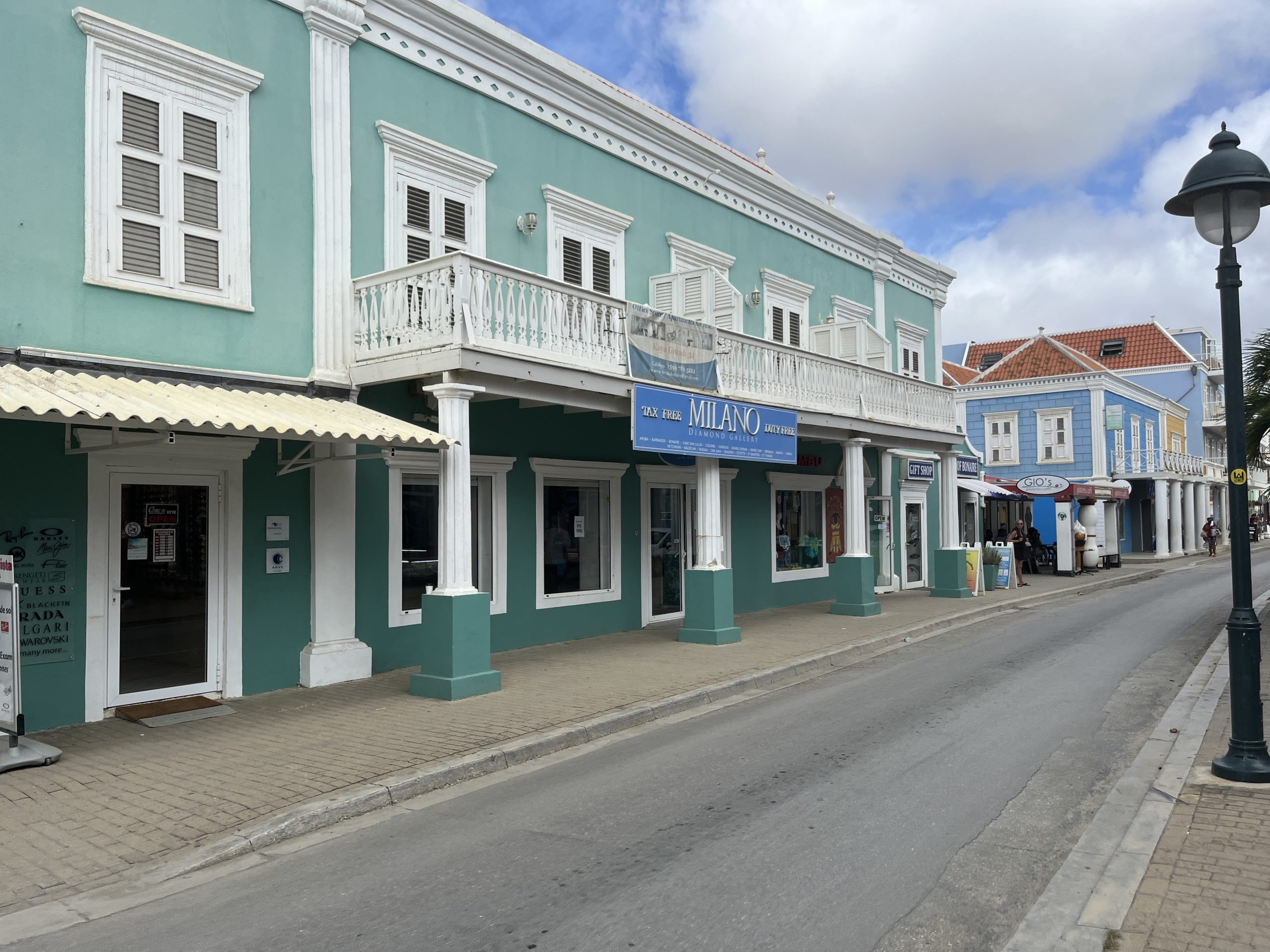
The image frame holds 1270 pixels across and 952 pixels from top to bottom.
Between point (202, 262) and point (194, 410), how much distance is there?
2420mm

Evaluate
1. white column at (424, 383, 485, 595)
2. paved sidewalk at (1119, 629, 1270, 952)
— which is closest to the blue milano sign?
white column at (424, 383, 485, 595)

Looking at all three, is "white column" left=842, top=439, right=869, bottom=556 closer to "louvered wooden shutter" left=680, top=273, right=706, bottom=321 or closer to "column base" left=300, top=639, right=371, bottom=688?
"louvered wooden shutter" left=680, top=273, right=706, bottom=321

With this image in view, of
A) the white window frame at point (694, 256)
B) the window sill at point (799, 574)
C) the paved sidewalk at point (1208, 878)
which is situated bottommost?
the paved sidewalk at point (1208, 878)

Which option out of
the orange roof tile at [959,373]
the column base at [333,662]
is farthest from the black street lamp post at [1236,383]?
the orange roof tile at [959,373]

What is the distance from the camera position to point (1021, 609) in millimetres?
18734

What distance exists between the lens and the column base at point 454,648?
9.48 metres

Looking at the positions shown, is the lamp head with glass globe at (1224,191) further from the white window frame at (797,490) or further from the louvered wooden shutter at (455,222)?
the white window frame at (797,490)

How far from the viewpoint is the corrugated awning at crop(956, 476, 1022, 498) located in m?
25.6

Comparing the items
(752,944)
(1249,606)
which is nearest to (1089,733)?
(1249,606)

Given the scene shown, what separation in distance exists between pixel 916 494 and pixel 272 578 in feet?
54.2

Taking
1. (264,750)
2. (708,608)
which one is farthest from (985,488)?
(264,750)

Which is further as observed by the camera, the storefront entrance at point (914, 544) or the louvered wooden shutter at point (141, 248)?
the storefront entrance at point (914, 544)

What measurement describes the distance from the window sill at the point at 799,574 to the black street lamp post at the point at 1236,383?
1192 centimetres

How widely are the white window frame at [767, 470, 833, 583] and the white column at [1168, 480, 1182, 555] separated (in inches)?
1066
